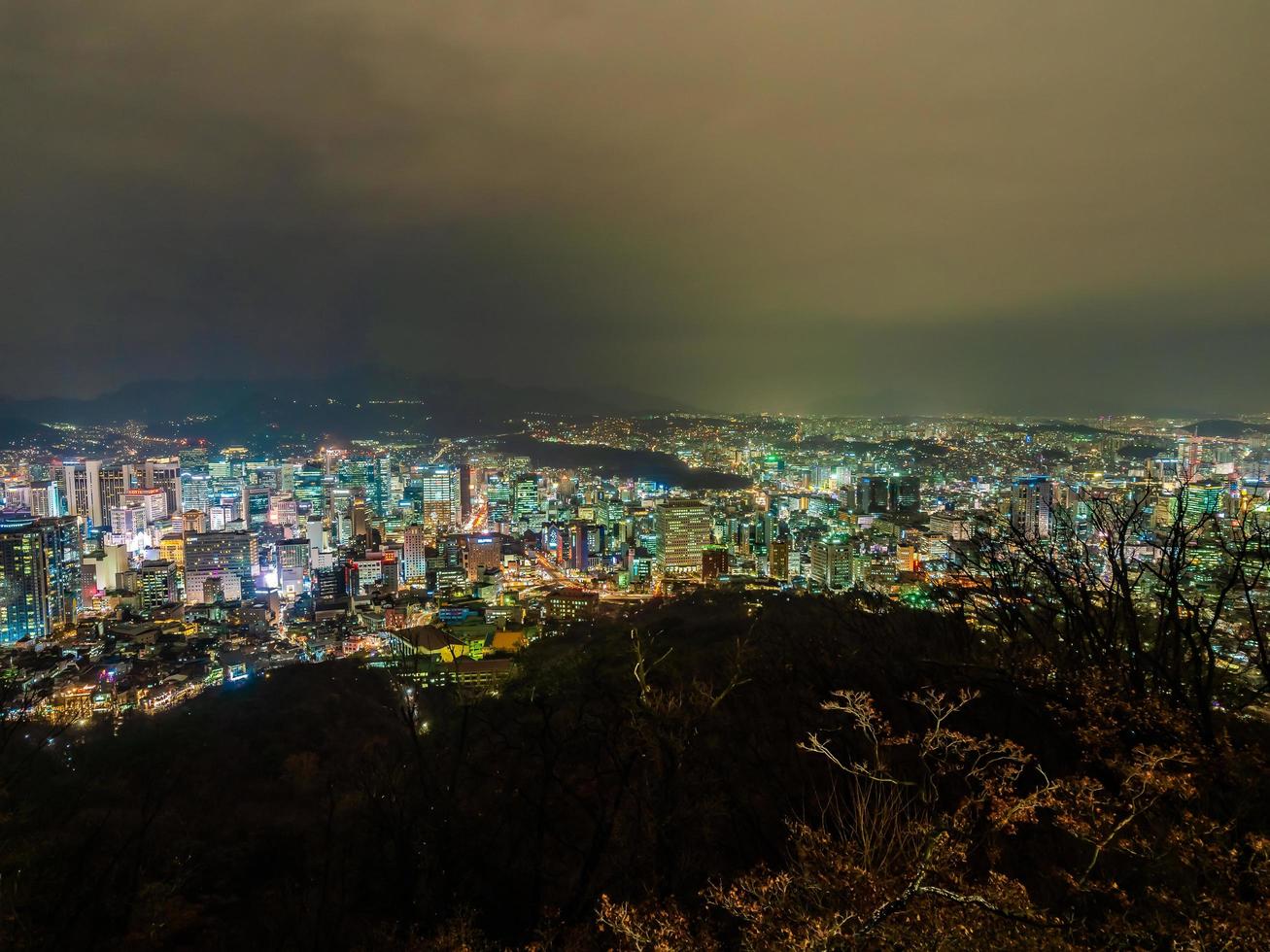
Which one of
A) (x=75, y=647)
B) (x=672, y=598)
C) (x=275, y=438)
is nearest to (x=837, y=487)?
(x=672, y=598)

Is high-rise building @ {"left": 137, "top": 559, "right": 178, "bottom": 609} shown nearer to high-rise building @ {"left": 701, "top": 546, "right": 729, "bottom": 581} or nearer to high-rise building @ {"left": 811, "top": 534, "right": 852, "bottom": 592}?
high-rise building @ {"left": 701, "top": 546, "right": 729, "bottom": 581}

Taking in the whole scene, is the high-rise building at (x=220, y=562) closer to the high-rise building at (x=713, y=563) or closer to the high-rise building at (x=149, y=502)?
the high-rise building at (x=149, y=502)

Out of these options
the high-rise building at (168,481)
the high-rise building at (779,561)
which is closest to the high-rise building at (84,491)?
the high-rise building at (168,481)

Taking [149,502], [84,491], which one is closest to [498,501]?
[149,502]

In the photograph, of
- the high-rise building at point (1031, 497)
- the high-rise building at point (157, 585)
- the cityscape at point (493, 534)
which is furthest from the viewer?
the high-rise building at point (157, 585)

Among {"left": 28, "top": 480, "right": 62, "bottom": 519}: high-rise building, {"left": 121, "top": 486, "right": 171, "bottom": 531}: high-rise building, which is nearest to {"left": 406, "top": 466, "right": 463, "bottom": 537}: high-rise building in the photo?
{"left": 121, "top": 486, "right": 171, "bottom": 531}: high-rise building

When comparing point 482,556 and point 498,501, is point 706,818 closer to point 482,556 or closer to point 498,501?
point 482,556
